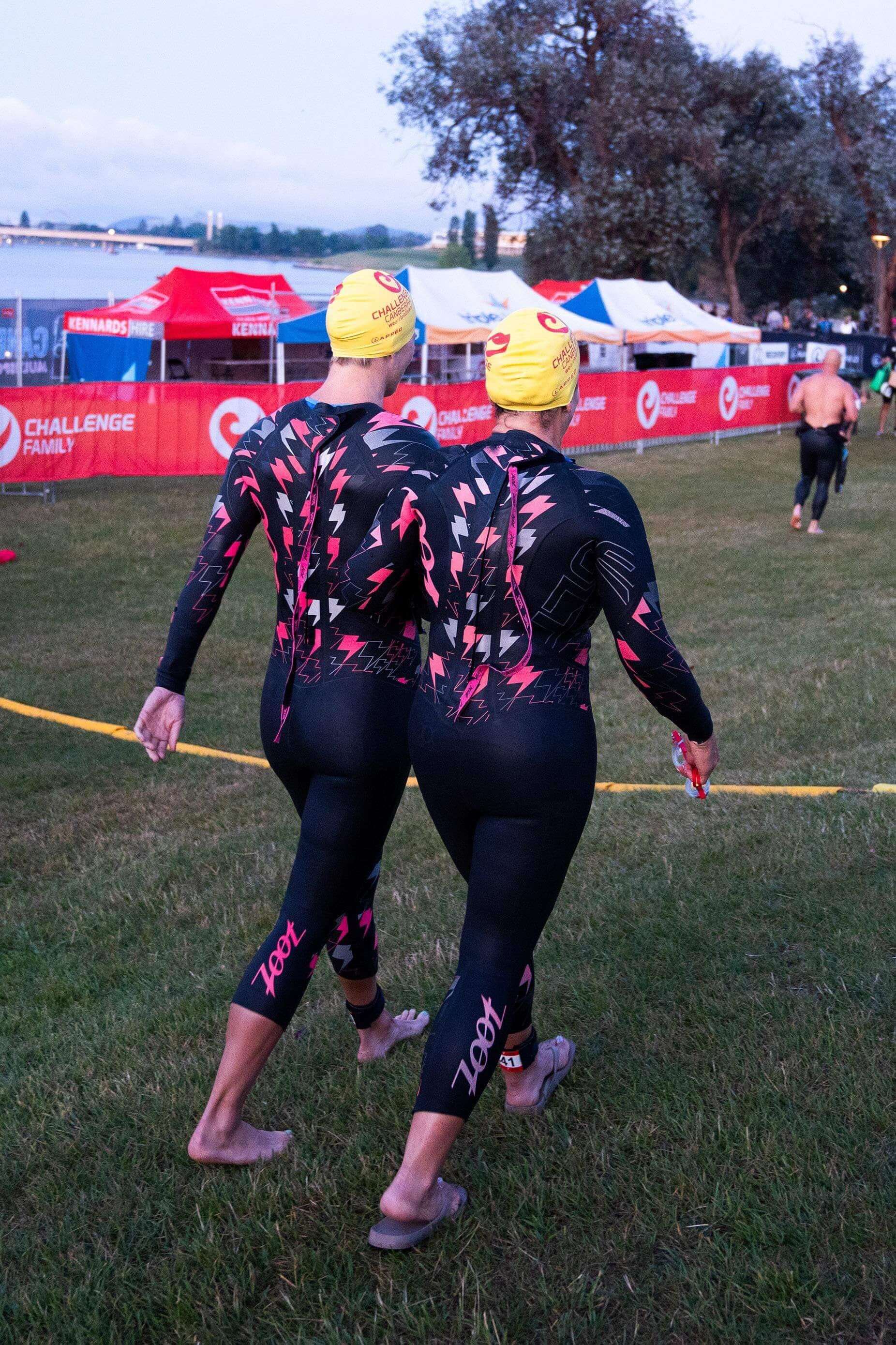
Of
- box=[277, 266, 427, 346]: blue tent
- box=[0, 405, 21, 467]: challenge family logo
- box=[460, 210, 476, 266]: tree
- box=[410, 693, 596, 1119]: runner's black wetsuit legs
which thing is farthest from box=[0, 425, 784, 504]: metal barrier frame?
box=[460, 210, 476, 266]: tree

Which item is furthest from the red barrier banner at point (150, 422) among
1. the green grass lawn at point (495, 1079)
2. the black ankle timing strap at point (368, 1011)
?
the black ankle timing strap at point (368, 1011)

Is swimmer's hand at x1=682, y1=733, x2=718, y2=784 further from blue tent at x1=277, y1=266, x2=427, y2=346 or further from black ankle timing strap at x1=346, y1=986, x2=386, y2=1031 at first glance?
blue tent at x1=277, y1=266, x2=427, y2=346

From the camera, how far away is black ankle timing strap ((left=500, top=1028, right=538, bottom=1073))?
318cm

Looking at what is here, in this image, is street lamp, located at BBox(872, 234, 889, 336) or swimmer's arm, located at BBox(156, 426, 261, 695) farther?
street lamp, located at BBox(872, 234, 889, 336)


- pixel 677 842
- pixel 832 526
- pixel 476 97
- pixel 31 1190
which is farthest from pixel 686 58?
pixel 31 1190

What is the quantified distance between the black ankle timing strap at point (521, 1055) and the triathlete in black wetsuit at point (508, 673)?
449mm

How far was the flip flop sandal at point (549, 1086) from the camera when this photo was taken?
10.6 feet

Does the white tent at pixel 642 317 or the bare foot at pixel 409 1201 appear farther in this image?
the white tent at pixel 642 317

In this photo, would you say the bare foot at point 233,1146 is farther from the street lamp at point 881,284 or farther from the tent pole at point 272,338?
the street lamp at point 881,284

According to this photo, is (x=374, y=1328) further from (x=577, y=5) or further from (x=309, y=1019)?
(x=577, y=5)

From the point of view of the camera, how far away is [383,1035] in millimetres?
3600

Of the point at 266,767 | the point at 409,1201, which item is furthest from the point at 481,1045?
the point at 266,767

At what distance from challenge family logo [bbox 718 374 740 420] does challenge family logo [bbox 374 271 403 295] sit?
933 inches

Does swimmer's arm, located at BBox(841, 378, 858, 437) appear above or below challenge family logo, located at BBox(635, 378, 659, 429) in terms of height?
below
